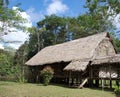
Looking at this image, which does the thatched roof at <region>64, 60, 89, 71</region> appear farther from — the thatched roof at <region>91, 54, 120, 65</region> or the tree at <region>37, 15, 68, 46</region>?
the tree at <region>37, 15, 68, 46</region>

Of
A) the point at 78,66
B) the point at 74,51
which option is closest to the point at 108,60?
the point at 78,66

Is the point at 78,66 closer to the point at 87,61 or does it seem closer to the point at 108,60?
the point at 87,61

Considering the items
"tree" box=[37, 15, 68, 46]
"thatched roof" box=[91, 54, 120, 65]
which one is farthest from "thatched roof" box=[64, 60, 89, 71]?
"tree" box=[37, 15, 68, 46]

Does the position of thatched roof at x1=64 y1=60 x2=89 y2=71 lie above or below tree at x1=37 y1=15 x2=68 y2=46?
below

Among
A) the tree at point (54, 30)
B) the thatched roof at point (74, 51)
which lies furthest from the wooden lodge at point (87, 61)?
the tree at point (54, 30)

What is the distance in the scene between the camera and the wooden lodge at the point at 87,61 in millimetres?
22542

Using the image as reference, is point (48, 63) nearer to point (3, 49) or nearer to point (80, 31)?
point (3, 49)

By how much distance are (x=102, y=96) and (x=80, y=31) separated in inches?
1324

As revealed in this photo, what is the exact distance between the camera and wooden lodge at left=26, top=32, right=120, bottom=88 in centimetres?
2254

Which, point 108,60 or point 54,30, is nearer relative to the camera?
point 108,60

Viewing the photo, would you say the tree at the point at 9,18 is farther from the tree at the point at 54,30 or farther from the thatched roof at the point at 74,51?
the tree at the point at 54,30

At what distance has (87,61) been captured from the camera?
952 inches

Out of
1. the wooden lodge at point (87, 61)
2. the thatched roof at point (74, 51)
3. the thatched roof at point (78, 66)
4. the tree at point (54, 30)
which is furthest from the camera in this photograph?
the tree at point (54, 30)

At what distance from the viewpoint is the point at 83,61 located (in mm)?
24531
